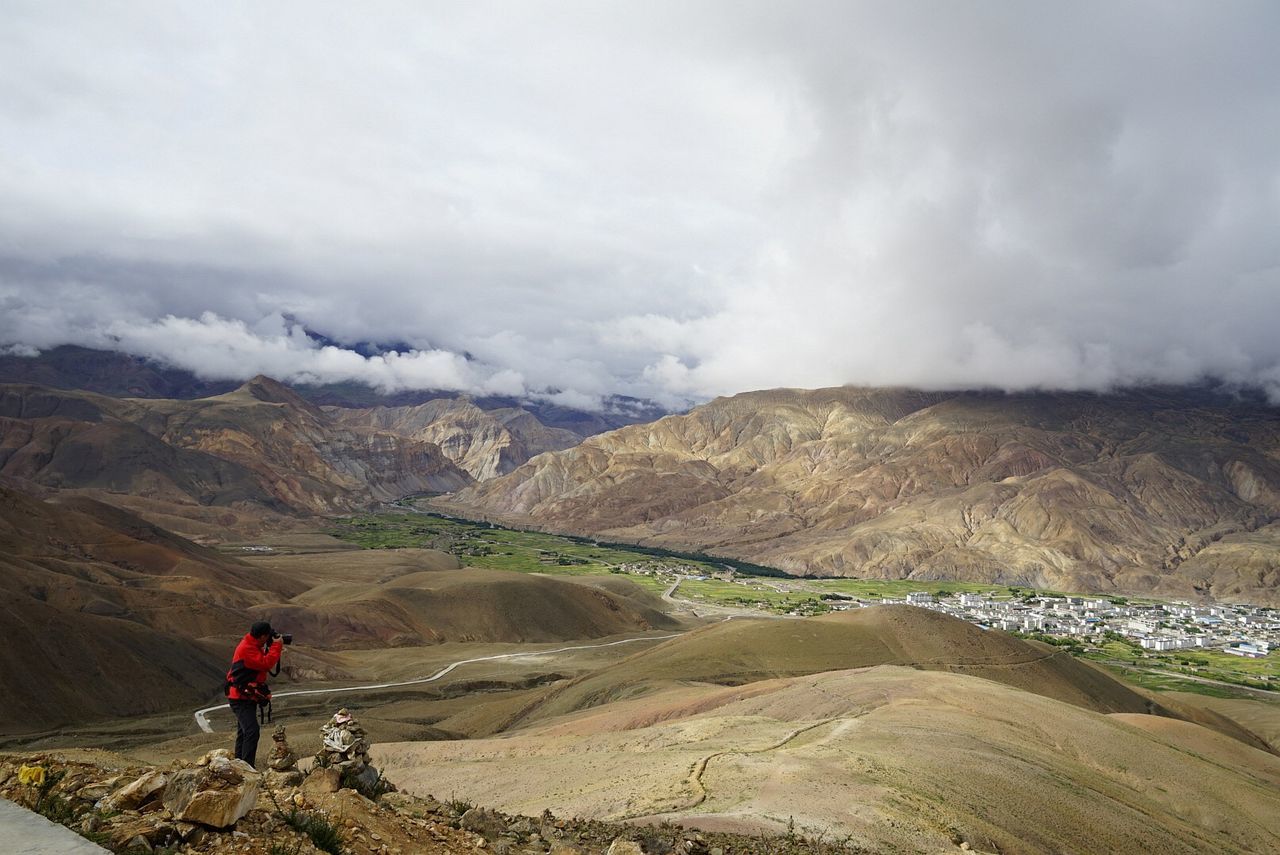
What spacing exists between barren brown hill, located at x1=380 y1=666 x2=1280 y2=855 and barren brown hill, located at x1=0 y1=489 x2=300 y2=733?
35.1 metres

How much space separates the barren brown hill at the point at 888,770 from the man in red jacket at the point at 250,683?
10.3 m

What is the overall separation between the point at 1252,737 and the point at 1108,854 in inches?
2975

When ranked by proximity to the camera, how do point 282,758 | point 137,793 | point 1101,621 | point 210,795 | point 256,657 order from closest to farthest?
point 210,795
point 137,793
point 282,758
point 256,657
point 1101,621

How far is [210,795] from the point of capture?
1040 cm

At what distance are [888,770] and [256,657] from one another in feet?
70.0

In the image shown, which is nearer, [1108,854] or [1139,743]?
[1108,854]

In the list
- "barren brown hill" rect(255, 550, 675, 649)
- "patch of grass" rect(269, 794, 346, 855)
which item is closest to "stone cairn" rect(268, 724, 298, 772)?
"patch of grass" rect(269, 794, 346, 855)

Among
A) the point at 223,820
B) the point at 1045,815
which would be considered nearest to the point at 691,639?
the point at 1045,815

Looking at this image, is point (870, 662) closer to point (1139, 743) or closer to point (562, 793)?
point (1139, 743)

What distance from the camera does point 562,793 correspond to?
90.4 feet

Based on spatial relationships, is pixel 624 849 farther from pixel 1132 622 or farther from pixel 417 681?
pixel 1132 622

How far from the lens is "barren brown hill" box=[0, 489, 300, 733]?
60.2 meters

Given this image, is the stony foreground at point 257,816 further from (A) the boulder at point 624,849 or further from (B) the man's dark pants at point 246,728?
(B) the man's dark pants at point 246,728

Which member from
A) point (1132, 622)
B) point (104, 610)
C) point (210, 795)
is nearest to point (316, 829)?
point (210, 795)
